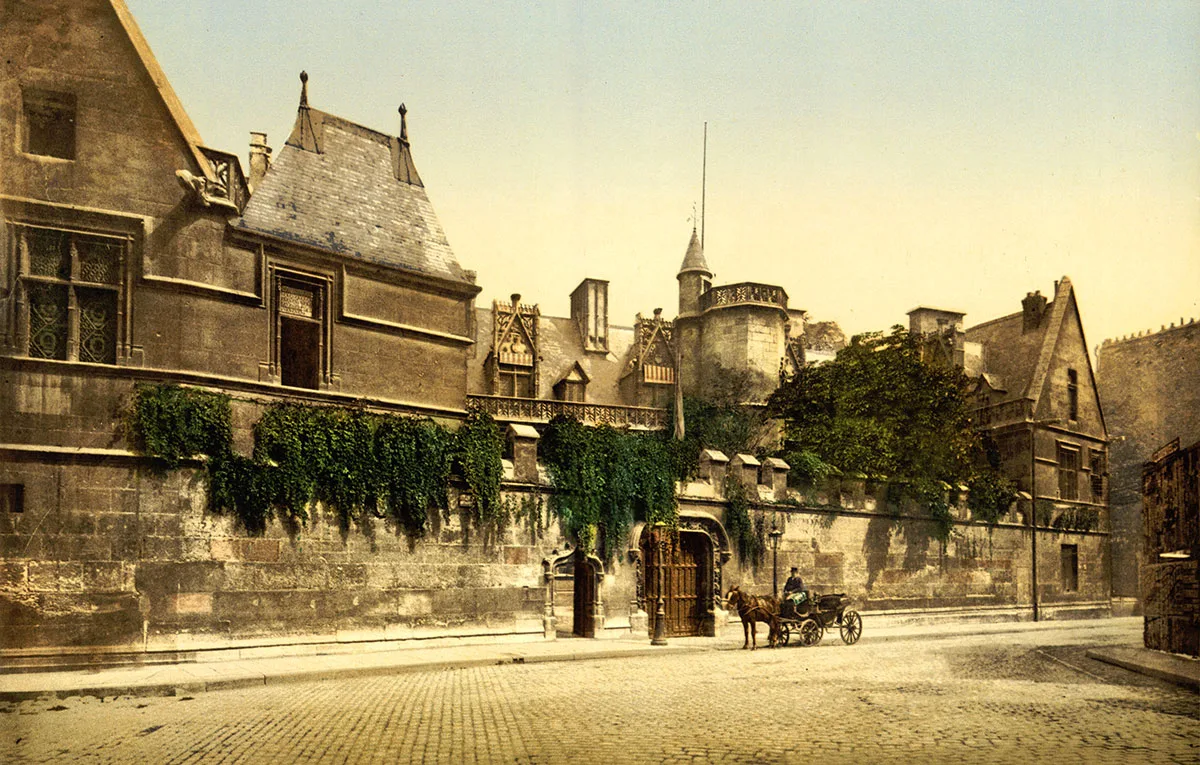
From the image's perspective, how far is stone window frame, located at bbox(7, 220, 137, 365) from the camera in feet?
49.6

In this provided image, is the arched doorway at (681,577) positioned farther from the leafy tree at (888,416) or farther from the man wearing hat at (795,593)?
the leafy tree at (888,416)

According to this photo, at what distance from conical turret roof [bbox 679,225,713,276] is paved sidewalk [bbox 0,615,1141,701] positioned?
1894cm

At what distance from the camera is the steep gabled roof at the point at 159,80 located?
15.9 meters

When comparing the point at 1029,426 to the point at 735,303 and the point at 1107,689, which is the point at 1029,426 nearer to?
the point at 735,303

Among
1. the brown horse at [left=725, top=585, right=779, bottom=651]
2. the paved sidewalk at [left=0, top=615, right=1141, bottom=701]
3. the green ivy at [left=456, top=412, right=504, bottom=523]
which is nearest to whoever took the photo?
the paved sidewalk at [left=0, top=615, right=1141, bottom=701]

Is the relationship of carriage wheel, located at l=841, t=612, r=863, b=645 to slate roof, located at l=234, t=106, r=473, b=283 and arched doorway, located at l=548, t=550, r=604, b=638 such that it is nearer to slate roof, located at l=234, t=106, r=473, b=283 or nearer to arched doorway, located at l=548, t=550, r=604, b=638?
arched doorway, located at l=548, t=550, r=604, b=638

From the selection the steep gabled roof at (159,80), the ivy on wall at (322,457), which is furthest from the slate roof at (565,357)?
the steep gabled roof at (159,80)

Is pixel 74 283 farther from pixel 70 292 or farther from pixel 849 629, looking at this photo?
pixel 849 629

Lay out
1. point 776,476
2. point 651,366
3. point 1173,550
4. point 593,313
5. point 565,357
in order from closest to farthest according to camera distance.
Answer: point 1173,550 → point 776,476 → point 651,366 → point 565,357 → point 593,313

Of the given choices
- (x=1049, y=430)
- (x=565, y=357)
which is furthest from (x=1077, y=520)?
(x=565, y=357)

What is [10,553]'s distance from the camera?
14.3 m

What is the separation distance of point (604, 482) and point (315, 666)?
750cm

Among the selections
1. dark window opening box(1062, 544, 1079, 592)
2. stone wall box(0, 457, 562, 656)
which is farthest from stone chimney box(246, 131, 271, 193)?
dark window opening box(1062, 544, 1079, 592)

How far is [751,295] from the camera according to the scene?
33.8 metres
